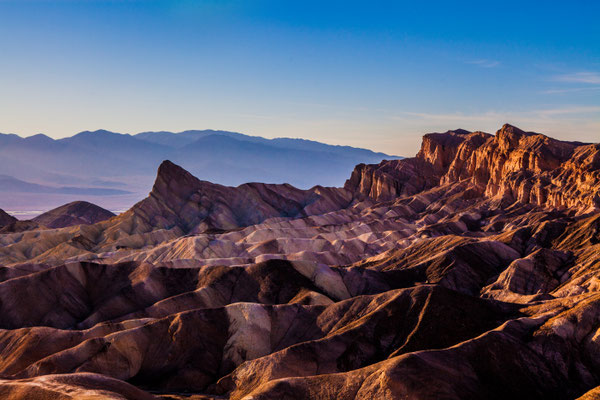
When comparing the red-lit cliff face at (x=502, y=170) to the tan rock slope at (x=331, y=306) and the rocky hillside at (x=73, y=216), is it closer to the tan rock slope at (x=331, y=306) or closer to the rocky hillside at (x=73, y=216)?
the tan rock slope at (x=331, y=306)

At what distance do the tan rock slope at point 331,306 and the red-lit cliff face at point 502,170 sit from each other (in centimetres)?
58

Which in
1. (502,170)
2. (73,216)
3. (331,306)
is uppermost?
(502,170)

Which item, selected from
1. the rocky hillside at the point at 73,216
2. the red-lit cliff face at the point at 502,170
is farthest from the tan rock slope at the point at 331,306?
the rocky hillside at the point at 73,216

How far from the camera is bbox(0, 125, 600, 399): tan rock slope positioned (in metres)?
33.5

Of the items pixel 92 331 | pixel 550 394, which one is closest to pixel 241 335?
pixel 92 331

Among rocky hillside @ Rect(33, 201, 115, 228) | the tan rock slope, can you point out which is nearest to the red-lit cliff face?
the tan rock slope

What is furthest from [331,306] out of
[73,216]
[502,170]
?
[73,216]

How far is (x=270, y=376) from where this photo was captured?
38.0 meters

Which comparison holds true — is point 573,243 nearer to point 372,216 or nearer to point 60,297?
point 372,216

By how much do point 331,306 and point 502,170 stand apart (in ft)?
297

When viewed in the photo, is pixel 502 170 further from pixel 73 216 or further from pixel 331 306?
pixel 73 216

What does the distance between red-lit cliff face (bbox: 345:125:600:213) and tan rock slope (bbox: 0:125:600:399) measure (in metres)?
0.58

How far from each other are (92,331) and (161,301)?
8.70 metres

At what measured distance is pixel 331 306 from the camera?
156ft
